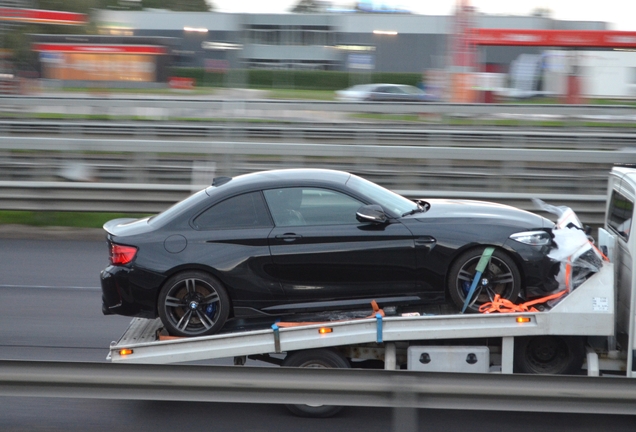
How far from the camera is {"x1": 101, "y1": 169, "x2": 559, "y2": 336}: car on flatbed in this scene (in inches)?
231

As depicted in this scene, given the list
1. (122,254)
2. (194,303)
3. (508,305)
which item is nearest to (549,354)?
(508,305)

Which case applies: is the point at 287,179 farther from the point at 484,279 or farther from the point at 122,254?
the point at 484,279

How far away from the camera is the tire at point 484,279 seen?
5852mm

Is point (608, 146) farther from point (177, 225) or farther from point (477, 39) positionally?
point (177, 225)

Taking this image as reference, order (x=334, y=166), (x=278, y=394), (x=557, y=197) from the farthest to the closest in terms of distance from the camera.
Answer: (x=334, y=166) < (x=557, y=197) < (x=278, y=394)

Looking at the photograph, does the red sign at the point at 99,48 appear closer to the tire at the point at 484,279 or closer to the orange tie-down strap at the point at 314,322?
the orange tie-down strap at the point at 314,322

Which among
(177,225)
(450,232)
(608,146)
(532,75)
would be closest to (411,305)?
(450,232)

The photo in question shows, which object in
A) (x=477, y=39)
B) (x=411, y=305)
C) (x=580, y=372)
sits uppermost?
(x=477, y=39)

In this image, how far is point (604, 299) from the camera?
5.18 m

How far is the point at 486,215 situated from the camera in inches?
239

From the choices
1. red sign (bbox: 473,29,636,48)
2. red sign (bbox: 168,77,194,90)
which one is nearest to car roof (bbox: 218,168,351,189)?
red sign (bbox: 473,29,636,48)

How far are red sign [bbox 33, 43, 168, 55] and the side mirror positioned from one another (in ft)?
90.7

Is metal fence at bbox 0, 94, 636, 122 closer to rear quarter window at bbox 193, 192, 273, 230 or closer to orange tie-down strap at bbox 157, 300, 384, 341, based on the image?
rear quarter window at bbox 193, 192, 273, 230

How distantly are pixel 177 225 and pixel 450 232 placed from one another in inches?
88.2
